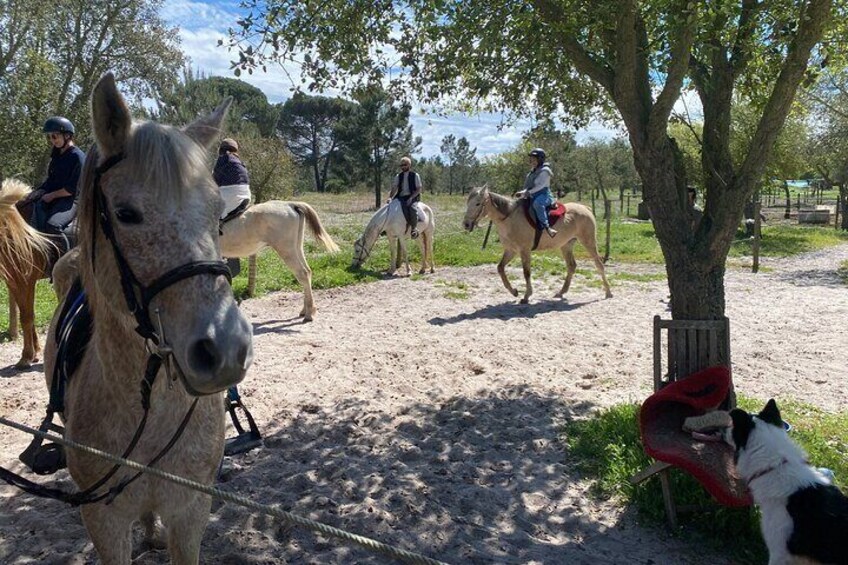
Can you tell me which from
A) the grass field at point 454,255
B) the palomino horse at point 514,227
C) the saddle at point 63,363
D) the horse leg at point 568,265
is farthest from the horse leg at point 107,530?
the horse leg at point 568,265

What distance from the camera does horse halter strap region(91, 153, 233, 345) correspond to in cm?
158

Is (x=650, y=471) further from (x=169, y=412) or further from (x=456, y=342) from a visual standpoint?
(x=456, y=342)

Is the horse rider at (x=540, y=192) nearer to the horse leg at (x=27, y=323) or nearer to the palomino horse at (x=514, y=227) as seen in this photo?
the palomino horse at (x=514, y=227)

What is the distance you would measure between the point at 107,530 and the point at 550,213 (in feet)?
32.3

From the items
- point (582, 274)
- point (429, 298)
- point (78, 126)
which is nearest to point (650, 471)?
point (429, 298)

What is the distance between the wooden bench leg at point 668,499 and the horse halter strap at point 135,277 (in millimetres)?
3179

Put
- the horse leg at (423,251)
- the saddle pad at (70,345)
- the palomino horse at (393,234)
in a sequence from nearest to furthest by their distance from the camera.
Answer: the saddle pad at (70,345) → the palomino horse at (393,234) → the horse leg at (423,251)

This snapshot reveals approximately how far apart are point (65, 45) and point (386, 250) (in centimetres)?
1408

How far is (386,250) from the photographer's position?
16516 mm

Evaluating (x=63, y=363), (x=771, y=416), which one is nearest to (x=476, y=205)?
(x=771, y=416)

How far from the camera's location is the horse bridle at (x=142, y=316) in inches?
62.5

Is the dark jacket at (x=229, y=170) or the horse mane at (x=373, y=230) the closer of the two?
the dark jacket at (x=229, y=170)

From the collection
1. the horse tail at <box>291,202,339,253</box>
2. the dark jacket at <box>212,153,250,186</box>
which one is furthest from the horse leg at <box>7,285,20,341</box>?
the horse tail at <box>291,202,339,253</box>

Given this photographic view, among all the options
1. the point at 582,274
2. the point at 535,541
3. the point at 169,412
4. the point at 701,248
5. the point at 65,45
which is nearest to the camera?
the point at 169,412
